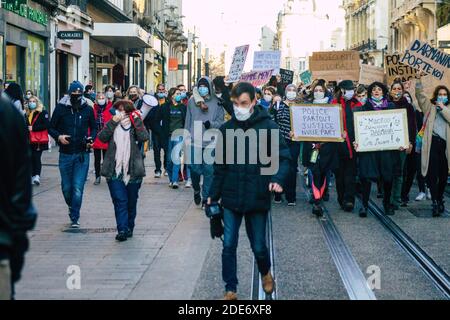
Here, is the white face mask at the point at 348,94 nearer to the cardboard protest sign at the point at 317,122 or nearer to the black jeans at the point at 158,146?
the cardboard protest sign at the point at 317,122

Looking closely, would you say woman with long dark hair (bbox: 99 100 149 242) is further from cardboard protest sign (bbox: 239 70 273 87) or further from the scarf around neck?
cardboard protest sign (bbox: 239 70 273 87)

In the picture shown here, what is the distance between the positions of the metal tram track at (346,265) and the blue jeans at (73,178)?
3.06m

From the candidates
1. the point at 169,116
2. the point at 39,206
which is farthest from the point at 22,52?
the point at 39,206

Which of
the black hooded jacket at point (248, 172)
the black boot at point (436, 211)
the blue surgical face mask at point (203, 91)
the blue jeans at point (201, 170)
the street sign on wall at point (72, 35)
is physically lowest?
the black boot at point (436, 211)

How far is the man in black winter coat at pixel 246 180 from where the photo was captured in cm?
731

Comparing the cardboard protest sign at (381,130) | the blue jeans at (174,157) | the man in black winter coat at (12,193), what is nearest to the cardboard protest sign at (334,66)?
the blue jeans at (174,157)

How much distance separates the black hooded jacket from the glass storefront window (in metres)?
18.8

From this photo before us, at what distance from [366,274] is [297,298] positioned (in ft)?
4.16

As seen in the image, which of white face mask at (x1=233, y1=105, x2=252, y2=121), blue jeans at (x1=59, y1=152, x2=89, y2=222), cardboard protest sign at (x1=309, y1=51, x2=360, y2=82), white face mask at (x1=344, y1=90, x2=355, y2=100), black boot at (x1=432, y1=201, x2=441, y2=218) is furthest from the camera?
cardboard protest sign at (x1=309, y1=51, x2=360, y2=82)

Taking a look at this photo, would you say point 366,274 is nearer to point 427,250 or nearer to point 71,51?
point 427,250

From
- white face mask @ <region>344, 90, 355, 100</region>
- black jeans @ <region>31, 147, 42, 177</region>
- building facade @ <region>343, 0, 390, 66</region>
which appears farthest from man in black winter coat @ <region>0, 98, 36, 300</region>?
building facade @ <region>343, 0, 390, 66</region>

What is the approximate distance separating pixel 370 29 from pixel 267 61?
53173mm

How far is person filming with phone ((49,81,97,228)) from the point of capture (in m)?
11.3

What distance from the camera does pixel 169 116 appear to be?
17.6 m
